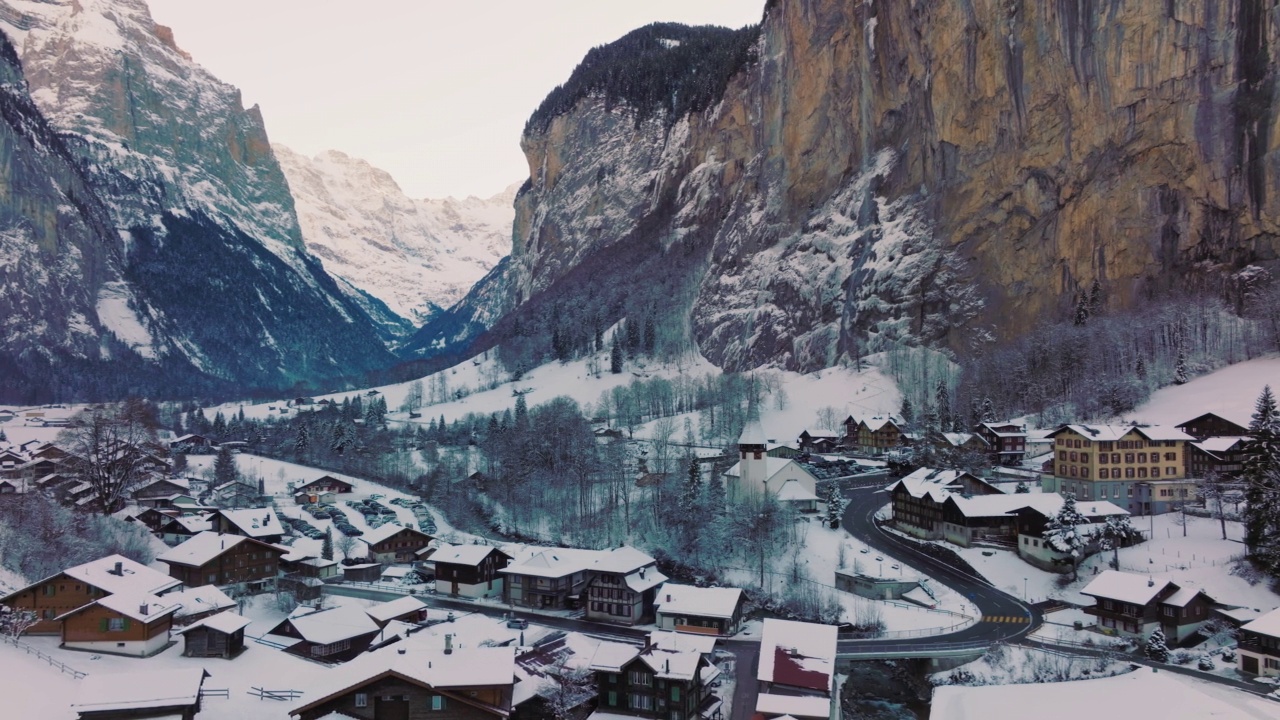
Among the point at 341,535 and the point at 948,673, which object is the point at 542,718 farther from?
the point at 341,535

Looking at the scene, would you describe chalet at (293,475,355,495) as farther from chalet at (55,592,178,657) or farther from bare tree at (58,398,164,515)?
chalet at (55,592,178,657)

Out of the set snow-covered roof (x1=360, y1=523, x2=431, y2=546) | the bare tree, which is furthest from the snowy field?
the bare tree

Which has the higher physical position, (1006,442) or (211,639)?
(1006,442)

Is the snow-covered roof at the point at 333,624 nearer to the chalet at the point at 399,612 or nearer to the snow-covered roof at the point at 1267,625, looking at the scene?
the chalet at the point at 399,612

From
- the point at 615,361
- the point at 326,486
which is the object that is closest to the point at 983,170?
the point at 615,361

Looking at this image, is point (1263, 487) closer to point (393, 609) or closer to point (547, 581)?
point (547, 581)

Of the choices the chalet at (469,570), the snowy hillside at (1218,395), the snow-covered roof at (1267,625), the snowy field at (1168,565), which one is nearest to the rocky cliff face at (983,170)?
the snowy hillside at (1218,395)

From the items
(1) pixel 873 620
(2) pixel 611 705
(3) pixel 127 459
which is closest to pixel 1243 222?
(1) pixel 873 620
